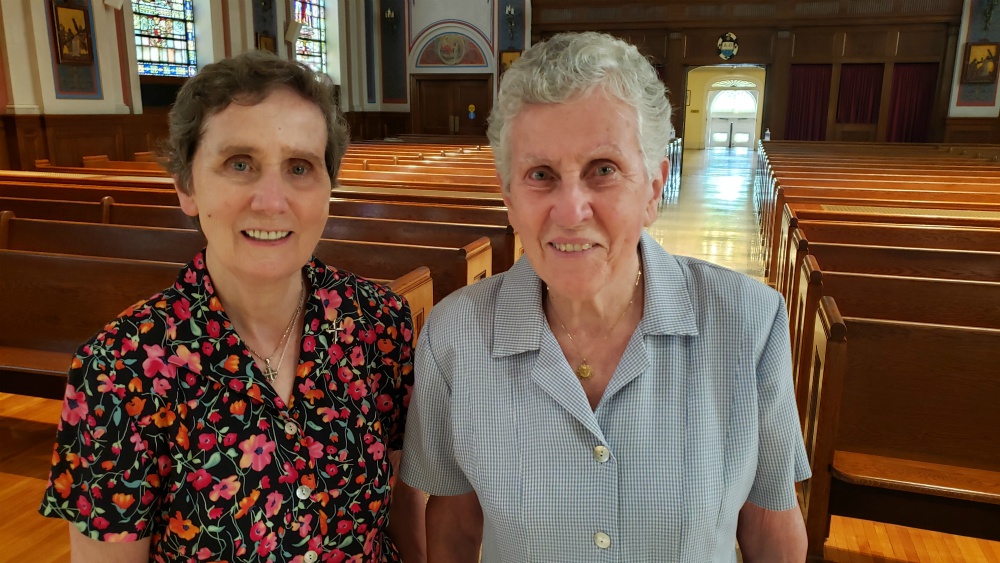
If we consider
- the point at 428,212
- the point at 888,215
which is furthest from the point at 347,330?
the point at 888,215

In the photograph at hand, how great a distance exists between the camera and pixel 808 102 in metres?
13.5

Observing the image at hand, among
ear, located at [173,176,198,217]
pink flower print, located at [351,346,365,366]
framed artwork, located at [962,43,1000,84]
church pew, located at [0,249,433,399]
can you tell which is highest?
framed artwork, located at [962,43,1000,84]

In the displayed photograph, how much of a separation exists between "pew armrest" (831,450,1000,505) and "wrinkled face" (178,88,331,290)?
5.51 ft

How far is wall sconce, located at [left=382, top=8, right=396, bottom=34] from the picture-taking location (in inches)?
556

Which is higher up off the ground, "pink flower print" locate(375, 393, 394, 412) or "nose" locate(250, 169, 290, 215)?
"nose" locate(250, 169, 290, 215)

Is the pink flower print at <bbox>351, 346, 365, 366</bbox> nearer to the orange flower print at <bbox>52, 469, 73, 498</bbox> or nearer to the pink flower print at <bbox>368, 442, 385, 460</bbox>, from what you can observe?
the pink flower print at <bbox>368, 442, 385, 460</bbox>

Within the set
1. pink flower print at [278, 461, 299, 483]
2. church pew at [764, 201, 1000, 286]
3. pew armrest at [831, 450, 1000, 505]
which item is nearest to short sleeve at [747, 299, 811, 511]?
pink flower print at [278, 461, 299, 483]

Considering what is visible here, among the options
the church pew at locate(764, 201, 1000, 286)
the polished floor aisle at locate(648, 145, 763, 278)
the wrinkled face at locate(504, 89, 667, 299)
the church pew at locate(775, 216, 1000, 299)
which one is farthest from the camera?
the polished floor aisle at locate(648, 145, 763, 278)

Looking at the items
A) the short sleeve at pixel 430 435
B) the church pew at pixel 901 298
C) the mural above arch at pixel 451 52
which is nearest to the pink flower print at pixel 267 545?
the short sleeve at pixel 430 435

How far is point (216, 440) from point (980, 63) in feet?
47.6

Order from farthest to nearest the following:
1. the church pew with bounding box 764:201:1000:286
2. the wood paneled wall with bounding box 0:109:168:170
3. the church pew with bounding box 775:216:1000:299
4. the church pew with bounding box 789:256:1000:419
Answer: the wood paneled wall with bounding box 0:109:168:170 < the church pew with bounding box 764:201:1000:286 < the church pew with bounding box 775:216:1000:299 < the church pew with bounding box 789:256:1000:419

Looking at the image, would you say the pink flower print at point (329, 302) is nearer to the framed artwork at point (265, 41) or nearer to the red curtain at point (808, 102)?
the framed artwork at point (265, 41)

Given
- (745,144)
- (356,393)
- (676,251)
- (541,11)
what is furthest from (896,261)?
(745,144)

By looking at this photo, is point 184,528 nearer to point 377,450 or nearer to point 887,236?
point 377,450
